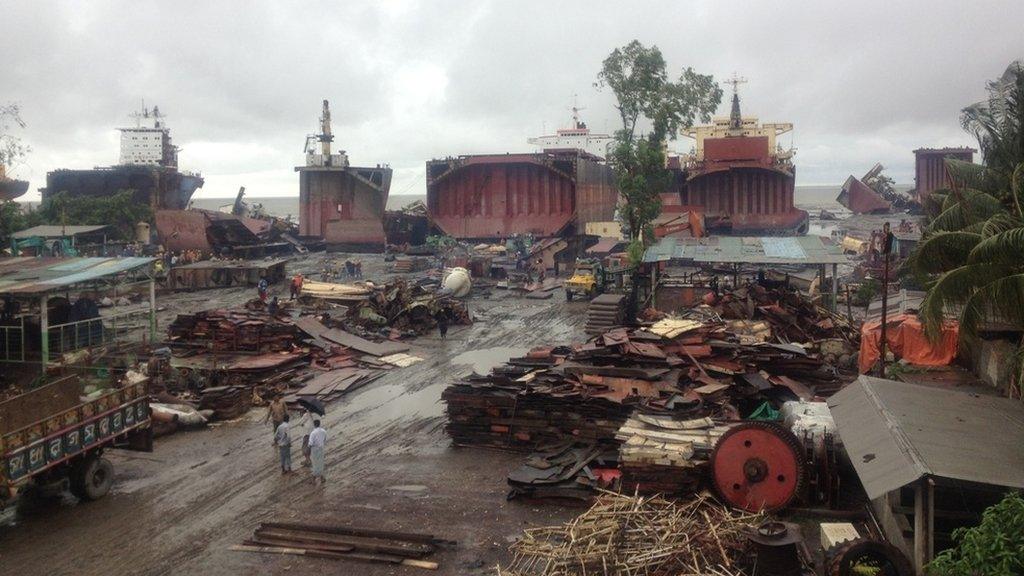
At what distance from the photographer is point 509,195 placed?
47.7 metres

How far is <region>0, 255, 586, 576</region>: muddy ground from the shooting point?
1003 cm

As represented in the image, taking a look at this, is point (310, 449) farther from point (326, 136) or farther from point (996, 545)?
point (326, 136)

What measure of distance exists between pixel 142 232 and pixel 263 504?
143 ft

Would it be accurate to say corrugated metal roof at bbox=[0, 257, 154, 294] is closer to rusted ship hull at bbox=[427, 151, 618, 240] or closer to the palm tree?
the palm tree

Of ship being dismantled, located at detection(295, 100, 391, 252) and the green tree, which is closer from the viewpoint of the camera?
the green tree

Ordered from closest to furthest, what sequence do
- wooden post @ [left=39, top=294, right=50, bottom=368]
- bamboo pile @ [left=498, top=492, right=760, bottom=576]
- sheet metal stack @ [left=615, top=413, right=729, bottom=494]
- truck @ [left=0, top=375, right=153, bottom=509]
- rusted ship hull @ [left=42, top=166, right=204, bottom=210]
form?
bamboo pile @ [left=498, top=492, right=760, bottom=576] < truck @ [left=0, top=375, right=153, bottom=509] < sheet metal stack @ [left=615, top=413, right=729, bottom=494] < wooden post @ [left=39, top=294, right=50, bottom=368] < rusted ship hull @ [left=42, top=166, right=204, bottom=210]

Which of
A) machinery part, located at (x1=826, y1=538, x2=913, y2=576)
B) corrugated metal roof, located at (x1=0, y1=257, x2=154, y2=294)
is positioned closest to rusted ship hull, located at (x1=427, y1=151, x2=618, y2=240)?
corrugated metal roof, located at (x1=0, y1=257, x2=154, y2=294)

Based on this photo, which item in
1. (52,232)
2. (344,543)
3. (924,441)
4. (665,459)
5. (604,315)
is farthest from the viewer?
(52,232)

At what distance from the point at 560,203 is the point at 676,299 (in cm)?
2051

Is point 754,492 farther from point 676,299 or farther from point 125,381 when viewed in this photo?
point 676,299

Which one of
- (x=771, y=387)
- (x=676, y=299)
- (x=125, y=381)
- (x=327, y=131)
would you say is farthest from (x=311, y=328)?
(x=327, y=131)

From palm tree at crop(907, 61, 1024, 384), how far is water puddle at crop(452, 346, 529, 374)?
11.5m

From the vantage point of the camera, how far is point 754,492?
1066 cm

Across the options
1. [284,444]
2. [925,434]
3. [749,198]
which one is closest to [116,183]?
[749,198]
